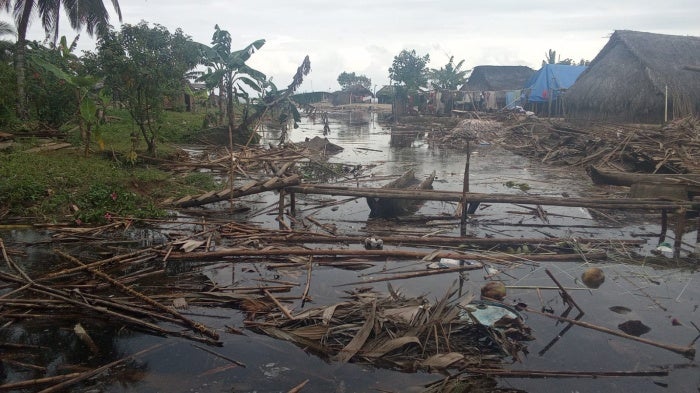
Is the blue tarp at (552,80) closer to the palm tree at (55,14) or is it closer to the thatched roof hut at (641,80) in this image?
the thatched roof hut at (641,80)

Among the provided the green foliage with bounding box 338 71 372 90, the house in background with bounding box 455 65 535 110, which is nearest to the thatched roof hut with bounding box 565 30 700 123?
the house in background with bounding box 455 65 535 110

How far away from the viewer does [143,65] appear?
10844mm

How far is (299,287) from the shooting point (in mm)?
5109

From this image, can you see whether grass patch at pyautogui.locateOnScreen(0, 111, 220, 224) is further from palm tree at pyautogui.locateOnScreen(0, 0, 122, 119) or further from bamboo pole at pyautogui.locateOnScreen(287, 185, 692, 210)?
palm tree at pyautogui.locateOnScreen(0, 0, 122, 119)

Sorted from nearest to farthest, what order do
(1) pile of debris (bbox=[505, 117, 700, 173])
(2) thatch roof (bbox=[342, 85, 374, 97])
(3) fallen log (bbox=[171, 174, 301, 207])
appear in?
(3) fallen log (bbox=[171, 174, 301, 207]) < (1) pile of debris (bbox=[505, 117, 700, 173]) < (2) thatch roof (bbox=[342, 85, 374, 97])

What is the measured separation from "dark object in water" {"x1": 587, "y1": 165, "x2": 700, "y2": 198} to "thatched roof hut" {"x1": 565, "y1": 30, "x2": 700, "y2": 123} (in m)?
10.6

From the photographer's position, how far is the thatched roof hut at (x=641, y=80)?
62.3 feet

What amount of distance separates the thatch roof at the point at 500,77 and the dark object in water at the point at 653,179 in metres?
28.4

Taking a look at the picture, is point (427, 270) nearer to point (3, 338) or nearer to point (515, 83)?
point (3, 338)

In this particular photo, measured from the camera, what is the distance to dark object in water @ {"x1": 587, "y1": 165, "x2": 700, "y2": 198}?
7902 millimetres

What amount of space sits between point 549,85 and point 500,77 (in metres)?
9.48

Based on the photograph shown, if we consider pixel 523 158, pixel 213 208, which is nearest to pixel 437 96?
pixel 523 158

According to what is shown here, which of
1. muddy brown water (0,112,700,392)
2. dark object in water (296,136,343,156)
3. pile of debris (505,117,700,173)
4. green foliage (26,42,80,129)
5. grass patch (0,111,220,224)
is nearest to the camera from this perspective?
muddy brown water (0,112,700,392)

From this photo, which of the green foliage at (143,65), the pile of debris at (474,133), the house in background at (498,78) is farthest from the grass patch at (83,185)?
the house in background at (498,78)
